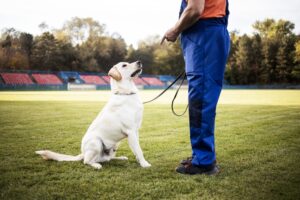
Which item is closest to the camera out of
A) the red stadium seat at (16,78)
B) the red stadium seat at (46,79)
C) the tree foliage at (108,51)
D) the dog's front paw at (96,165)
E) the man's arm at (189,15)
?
the man's arm at (189,15)

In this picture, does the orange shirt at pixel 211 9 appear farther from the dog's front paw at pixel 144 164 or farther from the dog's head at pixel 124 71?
the dog's front paw at pixel 144 164

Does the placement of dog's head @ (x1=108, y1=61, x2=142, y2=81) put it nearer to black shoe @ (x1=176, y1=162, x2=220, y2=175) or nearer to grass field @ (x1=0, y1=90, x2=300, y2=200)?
grass field @ (x1=0, y1=90, x2=300, y2=200)

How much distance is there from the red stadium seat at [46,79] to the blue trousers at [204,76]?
51.9 m

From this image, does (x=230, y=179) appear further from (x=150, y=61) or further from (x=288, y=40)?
(x=150, y=61)

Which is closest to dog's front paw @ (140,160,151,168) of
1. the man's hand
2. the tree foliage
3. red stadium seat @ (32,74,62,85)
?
the man's hand

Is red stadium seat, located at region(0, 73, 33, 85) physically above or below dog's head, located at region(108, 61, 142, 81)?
below

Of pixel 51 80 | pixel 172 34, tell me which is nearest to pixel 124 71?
pixel 172 34

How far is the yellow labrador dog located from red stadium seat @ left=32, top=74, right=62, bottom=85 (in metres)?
50.9

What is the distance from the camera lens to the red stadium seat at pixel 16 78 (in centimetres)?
4949

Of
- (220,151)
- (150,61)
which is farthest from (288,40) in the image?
(220,151)

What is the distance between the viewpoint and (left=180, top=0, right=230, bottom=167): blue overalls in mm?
3629

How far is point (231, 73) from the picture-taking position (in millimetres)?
69625

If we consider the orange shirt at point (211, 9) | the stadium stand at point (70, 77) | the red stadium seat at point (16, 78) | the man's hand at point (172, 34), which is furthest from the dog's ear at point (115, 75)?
the stadium stand at point (70, 77)

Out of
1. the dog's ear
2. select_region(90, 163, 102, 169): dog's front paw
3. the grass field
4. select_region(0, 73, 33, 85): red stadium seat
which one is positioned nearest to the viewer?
the grass field
